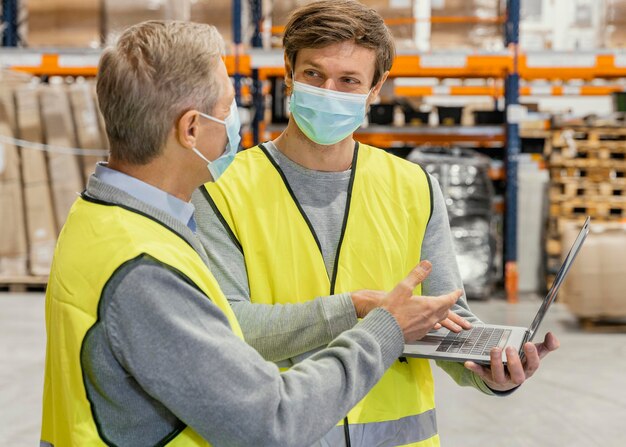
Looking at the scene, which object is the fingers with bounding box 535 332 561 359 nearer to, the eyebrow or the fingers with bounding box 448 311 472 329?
the fingers with bounding box 448 311 472 329

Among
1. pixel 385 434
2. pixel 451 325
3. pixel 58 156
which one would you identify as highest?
pixel 451 325

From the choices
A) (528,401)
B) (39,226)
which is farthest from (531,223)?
(39,226)

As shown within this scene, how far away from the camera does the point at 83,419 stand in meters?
1.21

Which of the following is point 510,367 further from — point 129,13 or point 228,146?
point 129,13

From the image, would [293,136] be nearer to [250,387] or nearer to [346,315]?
[346,315]

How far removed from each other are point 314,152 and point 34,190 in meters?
6.26

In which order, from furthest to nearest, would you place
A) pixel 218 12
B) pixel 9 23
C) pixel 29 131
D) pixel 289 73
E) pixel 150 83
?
1. pixel 9 23
2. pixel 218 12
3. pixel 29 131
4. pixel 289 73
5. pixel 150 83

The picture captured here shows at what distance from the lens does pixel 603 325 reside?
21.5 ft

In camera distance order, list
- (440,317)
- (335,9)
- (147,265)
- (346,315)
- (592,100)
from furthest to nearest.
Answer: (592,100) < (335,9) < (346,315) < (440,317) < (147,265)

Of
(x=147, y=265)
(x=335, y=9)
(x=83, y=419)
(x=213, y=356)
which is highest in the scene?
(x=335, y=9)

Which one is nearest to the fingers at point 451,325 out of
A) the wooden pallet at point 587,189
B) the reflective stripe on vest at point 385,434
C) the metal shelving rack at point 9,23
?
the reflective stripe on vest at point 385,434

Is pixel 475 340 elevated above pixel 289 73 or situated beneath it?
situated beneath

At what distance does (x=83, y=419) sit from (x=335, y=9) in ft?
3.61

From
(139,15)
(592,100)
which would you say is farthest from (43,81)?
(592,100)
